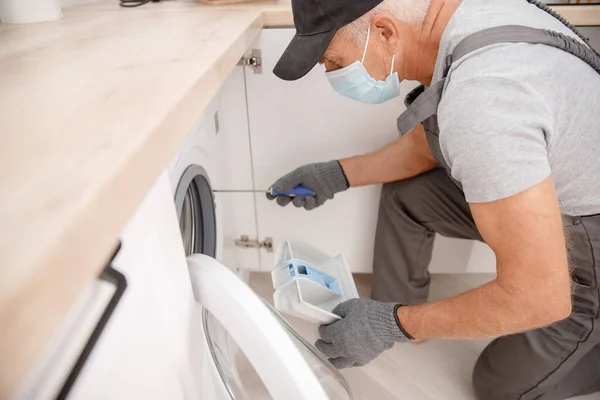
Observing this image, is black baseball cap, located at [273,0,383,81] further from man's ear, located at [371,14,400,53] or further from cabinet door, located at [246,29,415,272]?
cabinet door, located at [246,29,415,272]

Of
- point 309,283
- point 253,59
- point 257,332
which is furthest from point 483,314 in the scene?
point 253,59

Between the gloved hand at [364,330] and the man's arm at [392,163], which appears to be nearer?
the gloved hand at [364,330]

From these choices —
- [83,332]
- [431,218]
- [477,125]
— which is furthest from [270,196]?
[83,332]

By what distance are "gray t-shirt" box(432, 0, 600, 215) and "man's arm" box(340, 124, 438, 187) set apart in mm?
433

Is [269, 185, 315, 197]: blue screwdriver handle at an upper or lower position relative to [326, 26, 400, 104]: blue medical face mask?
lower

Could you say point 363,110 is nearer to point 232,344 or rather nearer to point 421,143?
point 421,143

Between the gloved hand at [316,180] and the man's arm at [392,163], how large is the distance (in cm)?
3

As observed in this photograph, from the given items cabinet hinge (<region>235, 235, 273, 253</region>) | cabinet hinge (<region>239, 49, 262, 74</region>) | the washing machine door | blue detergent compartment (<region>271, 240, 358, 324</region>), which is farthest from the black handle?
cabinet hinge (<region>235, 235, 273, 253</region>)

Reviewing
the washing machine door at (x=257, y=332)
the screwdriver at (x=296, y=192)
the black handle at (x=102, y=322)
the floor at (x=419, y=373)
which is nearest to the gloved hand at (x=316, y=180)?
the screwdriver at (x=296, y=192)

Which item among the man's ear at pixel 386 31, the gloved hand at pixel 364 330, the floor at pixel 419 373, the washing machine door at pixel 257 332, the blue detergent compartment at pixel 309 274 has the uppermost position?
the man's ear at pixel 386 31

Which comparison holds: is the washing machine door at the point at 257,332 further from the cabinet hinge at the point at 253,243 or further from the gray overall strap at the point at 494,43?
the cabinet hinge at the point at 253,243

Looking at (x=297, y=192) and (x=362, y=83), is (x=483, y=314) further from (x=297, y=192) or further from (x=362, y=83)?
(x=297, y=192)

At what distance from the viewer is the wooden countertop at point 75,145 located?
0.85ft

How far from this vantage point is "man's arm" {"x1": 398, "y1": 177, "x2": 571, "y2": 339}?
665mm
